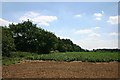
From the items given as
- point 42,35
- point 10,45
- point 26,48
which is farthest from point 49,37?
point 10,45

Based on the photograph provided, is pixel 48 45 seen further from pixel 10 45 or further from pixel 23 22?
pixel 10 45

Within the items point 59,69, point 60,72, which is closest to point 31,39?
point 59,69

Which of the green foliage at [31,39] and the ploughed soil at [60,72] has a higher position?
the green foliage at [31,39]

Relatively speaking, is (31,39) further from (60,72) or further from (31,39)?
(60,72)

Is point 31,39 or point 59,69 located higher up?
point 31,39

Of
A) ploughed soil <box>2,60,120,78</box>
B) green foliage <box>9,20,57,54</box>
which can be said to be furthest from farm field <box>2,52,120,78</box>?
green foliage <box>9,20,57,54</box>

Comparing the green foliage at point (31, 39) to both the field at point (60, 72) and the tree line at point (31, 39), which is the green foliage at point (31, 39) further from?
the field at point (60, 72)

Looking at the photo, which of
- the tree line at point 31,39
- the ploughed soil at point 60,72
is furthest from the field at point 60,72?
the tree line at point 31,39

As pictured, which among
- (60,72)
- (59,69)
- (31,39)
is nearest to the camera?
(60,72)

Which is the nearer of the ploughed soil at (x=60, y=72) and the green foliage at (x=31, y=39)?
the ploughed soil at (x=60, y=72)

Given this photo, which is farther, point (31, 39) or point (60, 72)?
point (31, 39)

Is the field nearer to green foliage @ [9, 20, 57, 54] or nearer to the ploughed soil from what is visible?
the ploughed soil

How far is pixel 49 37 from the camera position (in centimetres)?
5684

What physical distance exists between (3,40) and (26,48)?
2043cm
